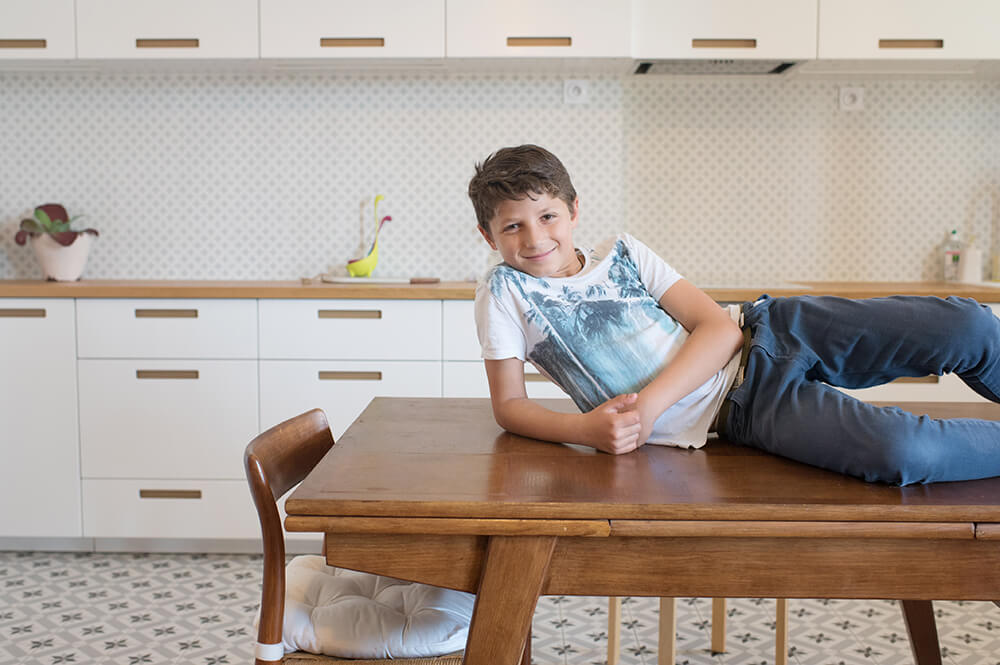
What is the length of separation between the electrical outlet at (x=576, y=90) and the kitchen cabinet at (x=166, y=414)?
138cm

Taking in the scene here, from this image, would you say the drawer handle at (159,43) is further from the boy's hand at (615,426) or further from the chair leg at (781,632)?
the chair leg at (781,632)

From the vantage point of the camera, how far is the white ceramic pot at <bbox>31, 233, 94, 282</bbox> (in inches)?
123

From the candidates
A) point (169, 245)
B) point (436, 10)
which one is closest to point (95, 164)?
point (169, 245)

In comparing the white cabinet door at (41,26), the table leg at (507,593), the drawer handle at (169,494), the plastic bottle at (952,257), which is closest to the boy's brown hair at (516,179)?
the table leg at (507,593)

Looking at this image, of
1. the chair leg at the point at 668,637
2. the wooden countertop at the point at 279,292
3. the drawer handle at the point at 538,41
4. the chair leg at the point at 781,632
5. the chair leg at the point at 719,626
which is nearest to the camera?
the chair leg at the point at 668,637

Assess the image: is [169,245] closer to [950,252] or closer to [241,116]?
[241,116]

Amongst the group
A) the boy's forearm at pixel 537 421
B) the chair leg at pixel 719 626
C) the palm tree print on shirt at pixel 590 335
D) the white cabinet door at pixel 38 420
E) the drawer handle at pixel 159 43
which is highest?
the drawer handle at pixel 159 43

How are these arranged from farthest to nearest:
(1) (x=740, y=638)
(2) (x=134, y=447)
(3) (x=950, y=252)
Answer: (3) (x=950, y=252) → (2) (x=134, y=447) → (1) (x=740, y=638)

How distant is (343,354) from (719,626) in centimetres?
140

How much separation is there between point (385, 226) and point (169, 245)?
0.81m

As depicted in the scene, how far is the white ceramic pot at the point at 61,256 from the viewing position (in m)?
3.14

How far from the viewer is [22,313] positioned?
285cm

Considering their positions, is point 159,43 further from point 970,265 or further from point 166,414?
point 970,265

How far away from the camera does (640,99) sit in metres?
3.36
